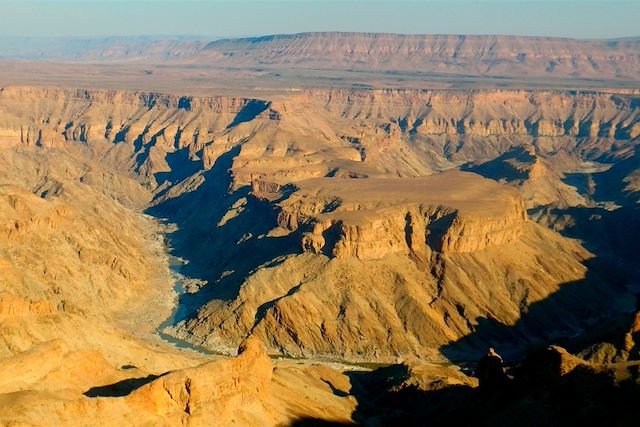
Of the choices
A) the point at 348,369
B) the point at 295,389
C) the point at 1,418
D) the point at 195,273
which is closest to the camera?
the point at 1,418

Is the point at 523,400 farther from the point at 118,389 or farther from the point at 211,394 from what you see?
the point at 118,389

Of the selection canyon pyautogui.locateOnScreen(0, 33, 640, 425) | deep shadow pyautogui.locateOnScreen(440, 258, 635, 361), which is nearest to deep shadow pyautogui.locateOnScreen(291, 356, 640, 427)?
canyon pyautogui.locateOnScreen(0, 33, 640, 425)

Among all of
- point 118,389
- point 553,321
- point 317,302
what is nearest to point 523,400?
point 118,389

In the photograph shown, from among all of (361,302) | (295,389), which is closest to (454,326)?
(361,302)

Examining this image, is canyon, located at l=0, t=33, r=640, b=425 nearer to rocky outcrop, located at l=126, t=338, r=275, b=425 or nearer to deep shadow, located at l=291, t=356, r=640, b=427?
rocky outcrop, located at l=126, t=338, r=275, b=425

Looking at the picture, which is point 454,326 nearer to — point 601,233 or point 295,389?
point 295,389
